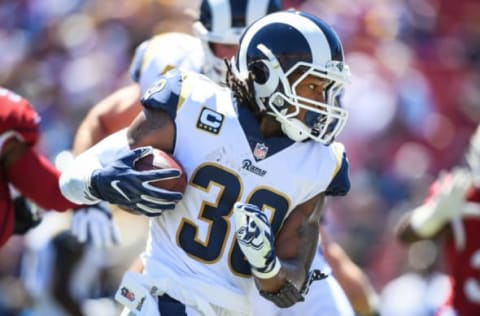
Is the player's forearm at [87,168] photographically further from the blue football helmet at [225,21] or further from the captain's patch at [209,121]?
the blue football helmet at [225,21]

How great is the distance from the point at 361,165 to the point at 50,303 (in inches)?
116

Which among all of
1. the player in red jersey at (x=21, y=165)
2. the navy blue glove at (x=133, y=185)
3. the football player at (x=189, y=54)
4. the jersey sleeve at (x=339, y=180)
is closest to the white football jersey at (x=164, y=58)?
the football player at (x=189, y=54)

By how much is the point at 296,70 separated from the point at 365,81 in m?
5.62

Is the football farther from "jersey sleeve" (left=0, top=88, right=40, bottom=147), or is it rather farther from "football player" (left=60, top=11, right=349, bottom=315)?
"jersey sleeve" (left=0, top=88, right=40, bottom=147)

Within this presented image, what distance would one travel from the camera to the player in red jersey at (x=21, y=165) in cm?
459

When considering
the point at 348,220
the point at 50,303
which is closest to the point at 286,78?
the point at 50,303

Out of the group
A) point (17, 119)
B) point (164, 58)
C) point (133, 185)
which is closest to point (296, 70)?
point (133, 185)

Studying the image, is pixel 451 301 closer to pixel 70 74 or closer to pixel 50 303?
pixel 50 303

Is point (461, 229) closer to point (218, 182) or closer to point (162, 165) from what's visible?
point (218, 182)

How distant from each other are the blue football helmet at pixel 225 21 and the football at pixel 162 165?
134 cm

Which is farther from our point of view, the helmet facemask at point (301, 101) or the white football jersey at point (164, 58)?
the white football jersey at point (164, 58)

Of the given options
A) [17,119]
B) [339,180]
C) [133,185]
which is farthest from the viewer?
[17,119]

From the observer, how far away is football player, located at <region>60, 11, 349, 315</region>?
3.78 metres

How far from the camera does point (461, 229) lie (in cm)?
534
